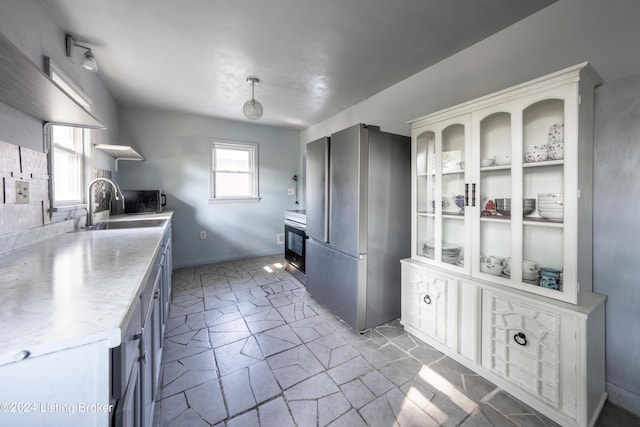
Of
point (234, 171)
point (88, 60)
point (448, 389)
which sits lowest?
point (448, 389)

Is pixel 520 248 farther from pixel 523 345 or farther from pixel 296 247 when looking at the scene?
pixel 296 247

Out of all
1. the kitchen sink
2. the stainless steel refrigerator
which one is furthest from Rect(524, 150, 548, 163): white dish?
the kitchen sink

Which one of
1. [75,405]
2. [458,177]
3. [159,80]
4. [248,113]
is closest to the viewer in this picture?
[75,405]

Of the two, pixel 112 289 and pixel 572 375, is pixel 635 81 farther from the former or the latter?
pixel 112 289

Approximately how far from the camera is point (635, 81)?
1.38 metres

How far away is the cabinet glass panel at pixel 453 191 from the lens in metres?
1.96

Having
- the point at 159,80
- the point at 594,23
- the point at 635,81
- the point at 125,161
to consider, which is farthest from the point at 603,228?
the point at 125,161

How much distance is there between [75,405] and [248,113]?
101 inches

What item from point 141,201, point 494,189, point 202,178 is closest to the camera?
point 494,189

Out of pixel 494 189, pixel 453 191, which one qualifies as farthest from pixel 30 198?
pixel 494 189

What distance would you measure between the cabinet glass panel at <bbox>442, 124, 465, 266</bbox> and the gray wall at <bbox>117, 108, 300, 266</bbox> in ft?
11.2

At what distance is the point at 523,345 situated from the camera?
149 centimetres

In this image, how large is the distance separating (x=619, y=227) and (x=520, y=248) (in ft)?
1.70

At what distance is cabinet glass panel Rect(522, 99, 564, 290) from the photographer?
1459 millimetres
